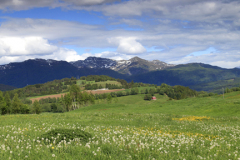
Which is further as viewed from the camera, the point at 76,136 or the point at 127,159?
the point at 76,136

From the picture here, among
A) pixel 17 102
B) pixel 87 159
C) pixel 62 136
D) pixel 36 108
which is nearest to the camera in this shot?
pixel 87 159

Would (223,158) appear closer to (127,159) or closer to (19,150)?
(127,159)

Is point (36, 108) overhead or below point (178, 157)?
below

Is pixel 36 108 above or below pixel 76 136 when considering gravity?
below

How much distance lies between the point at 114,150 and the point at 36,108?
129713 millimetres

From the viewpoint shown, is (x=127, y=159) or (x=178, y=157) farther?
(x=178, y=157)

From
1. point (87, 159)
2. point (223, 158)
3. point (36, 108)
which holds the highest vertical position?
point (87, 159)

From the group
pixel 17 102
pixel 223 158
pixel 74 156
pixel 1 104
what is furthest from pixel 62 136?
pixel 17 102

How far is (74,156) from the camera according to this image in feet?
21.5

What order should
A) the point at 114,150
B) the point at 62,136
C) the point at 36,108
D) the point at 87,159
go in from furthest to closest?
1. the point at 36,108
2. the point at 62,136
3. the point at 114,150
4. the point at 87,159

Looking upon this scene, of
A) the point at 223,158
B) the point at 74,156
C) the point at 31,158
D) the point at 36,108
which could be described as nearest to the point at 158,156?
the point at 223,158

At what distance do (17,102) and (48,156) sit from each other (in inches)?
4212

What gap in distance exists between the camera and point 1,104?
82.1m

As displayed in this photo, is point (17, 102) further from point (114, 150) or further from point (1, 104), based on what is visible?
point (114, 150)
